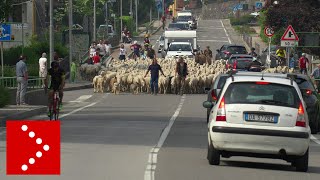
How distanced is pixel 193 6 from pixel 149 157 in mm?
159250

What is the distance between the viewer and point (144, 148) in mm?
21719

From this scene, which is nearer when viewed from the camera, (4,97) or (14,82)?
(4,97)

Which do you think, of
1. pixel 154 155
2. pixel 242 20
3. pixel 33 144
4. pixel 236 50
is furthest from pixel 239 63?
pixel 242 20

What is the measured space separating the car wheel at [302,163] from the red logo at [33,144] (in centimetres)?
784

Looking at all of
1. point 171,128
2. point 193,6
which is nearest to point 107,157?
point 171,128

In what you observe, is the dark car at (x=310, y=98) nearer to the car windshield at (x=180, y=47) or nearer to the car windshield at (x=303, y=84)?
the car windshield at (x=303, y=84)

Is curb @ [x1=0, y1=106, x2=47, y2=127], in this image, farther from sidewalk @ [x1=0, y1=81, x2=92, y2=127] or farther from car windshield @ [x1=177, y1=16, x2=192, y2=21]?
car windshield @ [x1=177, y1=16, x2=192, y2=21]

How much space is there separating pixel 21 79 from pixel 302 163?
18221 millimetres

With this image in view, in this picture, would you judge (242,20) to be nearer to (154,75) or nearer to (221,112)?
(154,75)

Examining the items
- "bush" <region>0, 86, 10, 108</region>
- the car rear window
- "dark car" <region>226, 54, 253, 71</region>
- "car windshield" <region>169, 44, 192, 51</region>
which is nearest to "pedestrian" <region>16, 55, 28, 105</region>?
"bush" <region>0, 86, 10, 108</region>

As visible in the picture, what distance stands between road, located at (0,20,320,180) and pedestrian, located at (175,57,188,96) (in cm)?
593

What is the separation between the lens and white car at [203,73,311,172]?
17656mm

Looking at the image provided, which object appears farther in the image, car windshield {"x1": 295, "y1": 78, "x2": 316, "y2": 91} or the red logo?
car windshield {"x1": 295, "y1": 78, "x2": 316, "y2": 91}

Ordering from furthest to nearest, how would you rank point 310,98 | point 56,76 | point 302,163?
point 56,76 → point 310,98 → point 302,163
